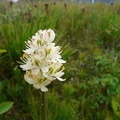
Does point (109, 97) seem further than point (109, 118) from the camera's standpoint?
Yes

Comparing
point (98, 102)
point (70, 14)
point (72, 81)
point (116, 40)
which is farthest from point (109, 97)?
point (70, 14)

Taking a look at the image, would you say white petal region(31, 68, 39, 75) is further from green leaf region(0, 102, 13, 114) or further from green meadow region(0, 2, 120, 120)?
green meadow region(0, 2, 120, 120)

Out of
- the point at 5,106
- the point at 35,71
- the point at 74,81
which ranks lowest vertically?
the point at 74,81

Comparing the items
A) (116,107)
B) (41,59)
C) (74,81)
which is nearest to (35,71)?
(41,59)

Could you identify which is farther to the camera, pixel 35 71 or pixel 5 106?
pixel 5 106

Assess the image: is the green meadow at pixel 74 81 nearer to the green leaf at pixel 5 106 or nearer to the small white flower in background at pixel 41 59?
the green leaf at pixel 5 106

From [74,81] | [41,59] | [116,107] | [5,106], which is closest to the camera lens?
[41,59]

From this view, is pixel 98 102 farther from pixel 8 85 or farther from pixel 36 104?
pixel 8 85

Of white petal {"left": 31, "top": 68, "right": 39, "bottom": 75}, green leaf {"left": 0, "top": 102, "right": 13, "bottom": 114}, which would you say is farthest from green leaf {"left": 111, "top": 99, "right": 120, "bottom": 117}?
white petal {"left": 31, "top": 68, "right": 39, "bottom": 75}

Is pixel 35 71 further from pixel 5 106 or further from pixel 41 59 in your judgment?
pixel 5 106

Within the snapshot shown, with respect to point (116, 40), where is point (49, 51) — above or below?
above

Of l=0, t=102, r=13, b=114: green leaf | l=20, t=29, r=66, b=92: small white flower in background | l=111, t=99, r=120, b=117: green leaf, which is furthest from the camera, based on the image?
l=111, t=99, r=120, b=117: green leaf
